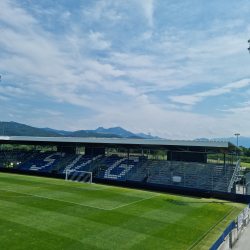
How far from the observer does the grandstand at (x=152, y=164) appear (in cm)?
2717

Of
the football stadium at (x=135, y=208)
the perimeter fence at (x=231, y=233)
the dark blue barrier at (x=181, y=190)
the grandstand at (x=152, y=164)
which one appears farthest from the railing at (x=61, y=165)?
the perimeter fence at (x=231, y=233)

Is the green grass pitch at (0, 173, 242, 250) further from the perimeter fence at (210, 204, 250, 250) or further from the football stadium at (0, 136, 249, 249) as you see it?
A: the perimeter fence at (210, 204, 250, 250)

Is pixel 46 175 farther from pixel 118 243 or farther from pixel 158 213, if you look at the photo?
pixel 118 243

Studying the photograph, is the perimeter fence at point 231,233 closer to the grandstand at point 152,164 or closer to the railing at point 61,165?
the grandstand at point 152,164

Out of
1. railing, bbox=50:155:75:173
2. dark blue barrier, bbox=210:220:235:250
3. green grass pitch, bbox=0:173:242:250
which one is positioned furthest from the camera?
railing, bbox=50:155:75:173

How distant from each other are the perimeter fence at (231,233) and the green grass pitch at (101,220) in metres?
1.70

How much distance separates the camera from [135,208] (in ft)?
60.6

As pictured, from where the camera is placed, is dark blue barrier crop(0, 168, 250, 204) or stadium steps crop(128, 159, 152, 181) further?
stadium steps crop(128, 159, 152, 181)

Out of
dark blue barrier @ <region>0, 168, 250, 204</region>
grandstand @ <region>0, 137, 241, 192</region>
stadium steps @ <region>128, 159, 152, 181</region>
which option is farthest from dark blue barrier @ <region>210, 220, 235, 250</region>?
stadium steps @ <region>128, 159, 152, 181</region>

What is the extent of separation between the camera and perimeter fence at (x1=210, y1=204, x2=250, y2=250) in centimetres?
1029

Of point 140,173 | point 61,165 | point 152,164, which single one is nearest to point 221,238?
point 140,173

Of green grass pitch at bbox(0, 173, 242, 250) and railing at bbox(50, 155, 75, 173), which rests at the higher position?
railing at bbox(50, 155, 75, 173)

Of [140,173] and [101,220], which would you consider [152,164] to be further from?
[101,220]

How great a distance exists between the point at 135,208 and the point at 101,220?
13.4 ft
